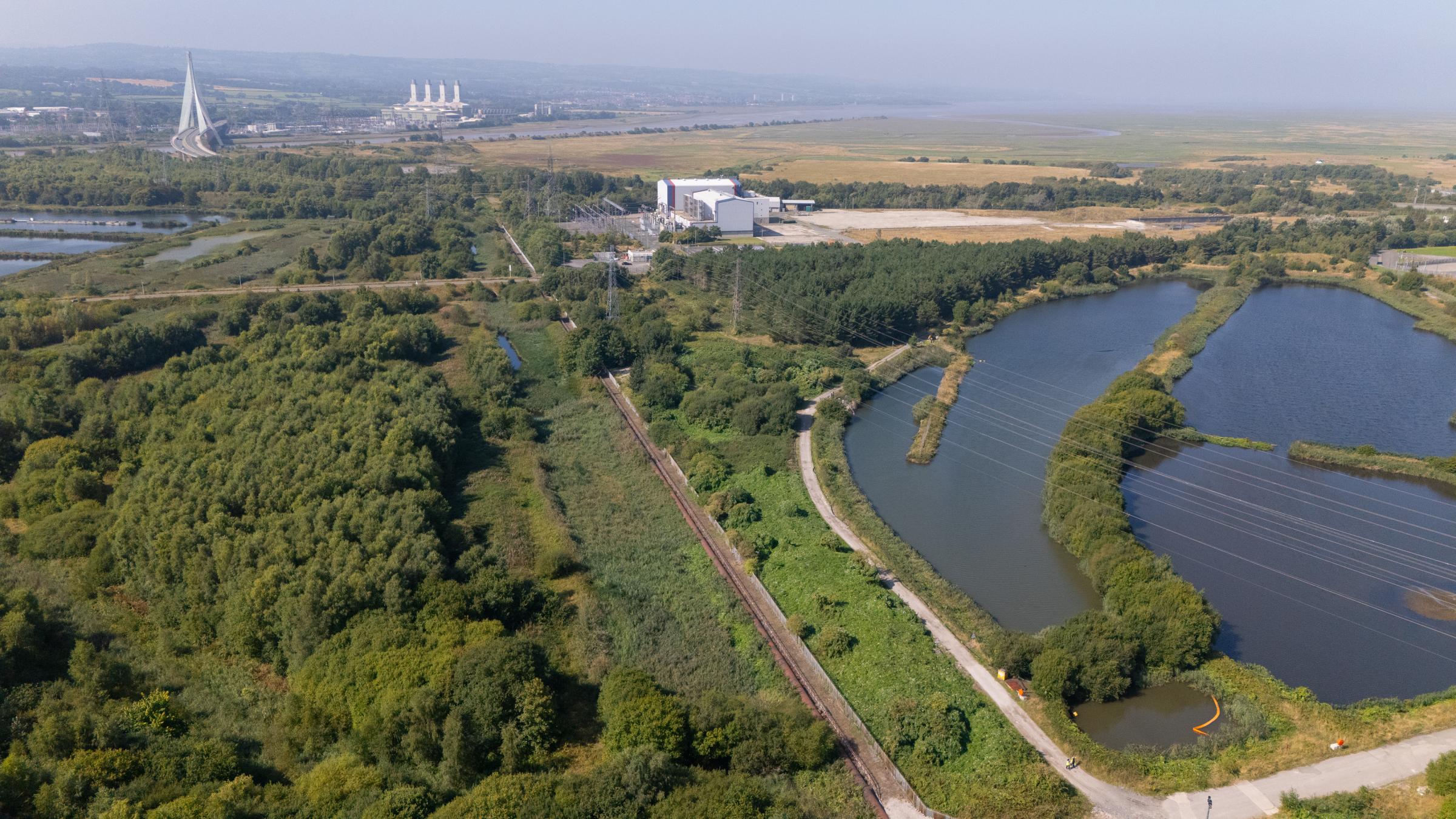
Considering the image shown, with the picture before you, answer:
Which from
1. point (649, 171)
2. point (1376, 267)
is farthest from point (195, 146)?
point (1376, 267)

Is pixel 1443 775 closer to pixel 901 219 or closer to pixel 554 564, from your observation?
pixel 554 564

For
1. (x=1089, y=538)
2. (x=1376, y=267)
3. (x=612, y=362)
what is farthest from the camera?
(x=1376, y=267)

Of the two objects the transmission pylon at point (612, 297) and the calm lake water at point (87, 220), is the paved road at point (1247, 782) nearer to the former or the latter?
the transmission pylon at point (612, 297)

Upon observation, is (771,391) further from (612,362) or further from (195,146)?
(195,146)

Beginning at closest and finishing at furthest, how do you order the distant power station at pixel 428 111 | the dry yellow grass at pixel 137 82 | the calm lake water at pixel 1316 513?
the calm lake water at pixel 1316 513 < the distant power station at pixel 428 111 < the dry yellow grass at pixel 137 82

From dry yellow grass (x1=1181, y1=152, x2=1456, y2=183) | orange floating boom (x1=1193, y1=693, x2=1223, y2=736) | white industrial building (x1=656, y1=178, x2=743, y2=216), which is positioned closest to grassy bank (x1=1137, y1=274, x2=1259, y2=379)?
orange floating boom (x1=1193, y1=693, x2=1223, y2=736)

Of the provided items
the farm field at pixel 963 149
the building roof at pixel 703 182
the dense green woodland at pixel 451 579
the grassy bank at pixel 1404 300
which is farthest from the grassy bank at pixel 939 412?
the farm field at pixel 963 149
